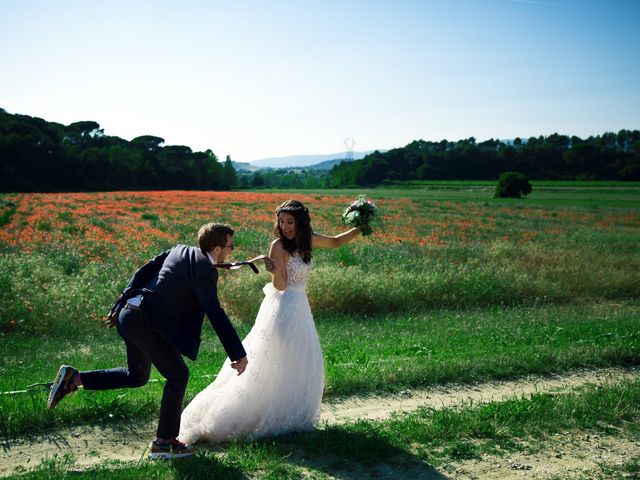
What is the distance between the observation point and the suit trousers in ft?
15.7

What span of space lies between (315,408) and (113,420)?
7.28 feet

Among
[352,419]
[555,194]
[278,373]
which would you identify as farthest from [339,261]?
[555,194]

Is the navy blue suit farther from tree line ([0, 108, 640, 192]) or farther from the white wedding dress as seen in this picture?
tree line ([0, 108, 640, 192])

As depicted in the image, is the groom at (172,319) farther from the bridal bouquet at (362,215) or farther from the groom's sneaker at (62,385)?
A: the bridal bouquet at (362,215)

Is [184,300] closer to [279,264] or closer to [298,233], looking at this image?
[279,264]

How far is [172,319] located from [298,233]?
5.32ft

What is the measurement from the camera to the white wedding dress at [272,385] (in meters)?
5.41

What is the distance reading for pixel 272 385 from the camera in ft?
18.2

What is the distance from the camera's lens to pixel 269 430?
5469mm

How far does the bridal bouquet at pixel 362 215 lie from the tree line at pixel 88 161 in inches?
1561

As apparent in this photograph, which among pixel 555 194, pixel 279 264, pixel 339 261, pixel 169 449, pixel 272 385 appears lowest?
pixel 169 449

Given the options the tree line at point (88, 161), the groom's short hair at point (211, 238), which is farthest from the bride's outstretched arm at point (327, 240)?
the tree line at point (88, 161)

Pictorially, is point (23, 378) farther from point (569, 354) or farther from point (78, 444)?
point (569, 354)

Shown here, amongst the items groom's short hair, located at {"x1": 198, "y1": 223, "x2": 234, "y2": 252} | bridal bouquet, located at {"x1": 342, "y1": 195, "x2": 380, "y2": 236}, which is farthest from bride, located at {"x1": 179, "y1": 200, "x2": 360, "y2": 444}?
bridal bouquet, located at {"x1": 342, "y1": 195, "x2": 380, "y2": 236}
